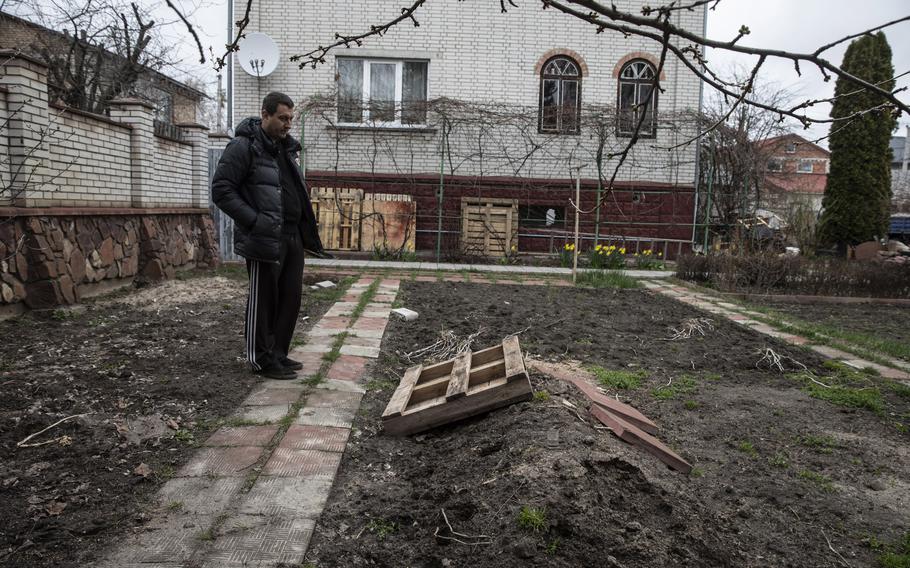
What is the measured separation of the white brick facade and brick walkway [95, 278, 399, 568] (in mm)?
10709

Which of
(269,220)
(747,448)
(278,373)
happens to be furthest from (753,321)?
(269,220)

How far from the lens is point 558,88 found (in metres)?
14.9

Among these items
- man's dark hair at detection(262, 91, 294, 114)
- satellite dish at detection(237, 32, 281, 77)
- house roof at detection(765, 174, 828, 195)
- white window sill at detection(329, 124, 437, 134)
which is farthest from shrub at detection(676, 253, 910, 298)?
satellite dish at detection(237, 32, 281, 77)

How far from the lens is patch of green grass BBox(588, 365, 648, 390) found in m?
4.46

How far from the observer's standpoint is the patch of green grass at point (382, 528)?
2328mm

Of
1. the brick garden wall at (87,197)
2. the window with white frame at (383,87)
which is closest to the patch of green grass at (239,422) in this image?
the brick garden wall at (87,197)

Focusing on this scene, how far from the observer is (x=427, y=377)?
4004 mm

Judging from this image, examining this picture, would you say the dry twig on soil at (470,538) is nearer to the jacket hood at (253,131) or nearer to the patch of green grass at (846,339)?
the jacket hood at (253,131)

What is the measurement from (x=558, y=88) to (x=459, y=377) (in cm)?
1255

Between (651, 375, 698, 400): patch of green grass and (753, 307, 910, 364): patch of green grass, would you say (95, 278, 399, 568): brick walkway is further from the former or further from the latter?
(753, 307, 910, 364): patch of green grass

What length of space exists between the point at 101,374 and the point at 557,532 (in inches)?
125

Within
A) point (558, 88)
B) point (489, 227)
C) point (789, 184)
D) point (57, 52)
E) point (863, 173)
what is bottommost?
point (489, 227)

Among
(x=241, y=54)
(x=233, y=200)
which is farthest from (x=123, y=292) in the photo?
(x=241, y=54)

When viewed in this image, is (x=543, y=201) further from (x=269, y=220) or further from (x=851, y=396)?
(x=269, y=220)
